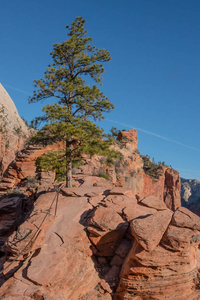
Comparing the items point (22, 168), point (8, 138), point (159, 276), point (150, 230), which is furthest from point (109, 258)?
point (8, 138)

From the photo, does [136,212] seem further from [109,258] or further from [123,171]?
[123,171]

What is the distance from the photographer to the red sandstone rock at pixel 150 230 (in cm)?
876

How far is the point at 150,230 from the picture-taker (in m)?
9.06

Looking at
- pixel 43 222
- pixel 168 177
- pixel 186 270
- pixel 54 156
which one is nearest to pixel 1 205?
pixel 54 156

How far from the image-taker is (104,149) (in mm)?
15250

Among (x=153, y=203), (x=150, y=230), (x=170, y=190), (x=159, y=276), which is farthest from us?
(x=170, y=190)

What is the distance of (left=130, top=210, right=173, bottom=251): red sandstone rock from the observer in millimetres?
8758

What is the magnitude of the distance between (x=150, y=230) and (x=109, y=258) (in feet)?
8.58

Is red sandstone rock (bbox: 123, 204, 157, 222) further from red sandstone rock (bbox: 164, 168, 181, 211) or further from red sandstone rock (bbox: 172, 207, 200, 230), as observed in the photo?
red sandstone rock (bbox: 164, 168, 181, 211)

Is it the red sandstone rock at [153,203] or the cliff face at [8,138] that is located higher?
the cliff face at [8,138]

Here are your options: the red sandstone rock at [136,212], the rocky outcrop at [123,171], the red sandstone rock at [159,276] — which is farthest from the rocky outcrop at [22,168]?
the red sandstone rock at [159,276]

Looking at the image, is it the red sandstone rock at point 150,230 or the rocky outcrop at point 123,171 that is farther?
the rocky outcrop at point 123,171

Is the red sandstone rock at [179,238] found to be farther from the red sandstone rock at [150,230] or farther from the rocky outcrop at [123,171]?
the rocky outcrop at [123,171]

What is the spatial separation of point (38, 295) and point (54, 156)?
8292mm
